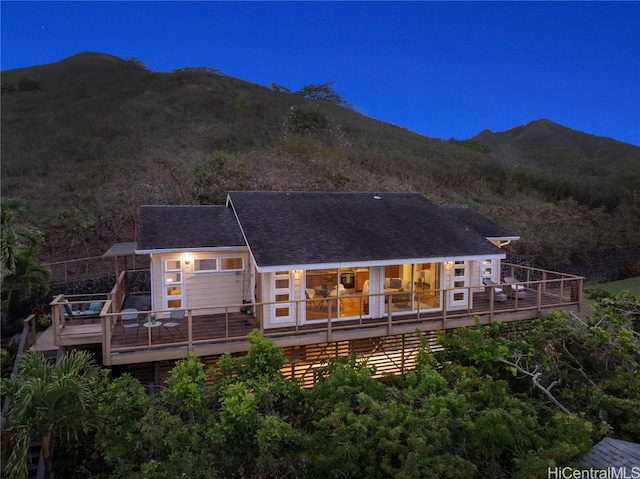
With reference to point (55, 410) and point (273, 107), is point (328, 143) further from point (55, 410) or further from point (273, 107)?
point (55, 410)

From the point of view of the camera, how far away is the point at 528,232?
26641 millimetres

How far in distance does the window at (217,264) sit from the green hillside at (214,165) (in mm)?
11180

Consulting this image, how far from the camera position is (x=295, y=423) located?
7.91 m

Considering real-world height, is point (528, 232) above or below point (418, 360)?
above

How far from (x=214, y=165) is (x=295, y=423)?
1951 cm

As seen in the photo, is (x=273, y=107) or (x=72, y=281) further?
(x=273, y=107)

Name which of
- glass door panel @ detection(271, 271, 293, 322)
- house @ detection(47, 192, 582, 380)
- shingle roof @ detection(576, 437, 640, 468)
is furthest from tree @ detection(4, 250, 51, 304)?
shingle roof @ detection(576, 437, 640, 468)

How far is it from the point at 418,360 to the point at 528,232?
20.7 meters

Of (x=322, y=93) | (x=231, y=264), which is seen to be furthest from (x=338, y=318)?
(x=322, y=93)

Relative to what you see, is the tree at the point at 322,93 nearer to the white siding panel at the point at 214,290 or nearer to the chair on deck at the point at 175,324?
the white siding panel at the point at 214,290

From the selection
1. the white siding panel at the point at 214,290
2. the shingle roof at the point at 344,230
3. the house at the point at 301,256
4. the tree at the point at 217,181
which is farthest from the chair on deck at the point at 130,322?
the tree at the point at 217,181

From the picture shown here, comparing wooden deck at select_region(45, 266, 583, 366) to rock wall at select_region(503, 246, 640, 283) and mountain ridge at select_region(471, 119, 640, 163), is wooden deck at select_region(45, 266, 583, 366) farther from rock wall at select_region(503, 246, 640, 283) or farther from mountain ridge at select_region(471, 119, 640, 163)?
mountain ridge at select_region(471, 119, 640, 163)

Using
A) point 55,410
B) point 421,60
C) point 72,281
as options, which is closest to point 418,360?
point 55,410

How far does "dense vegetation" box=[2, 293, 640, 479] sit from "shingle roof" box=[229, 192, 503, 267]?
10.1ft
